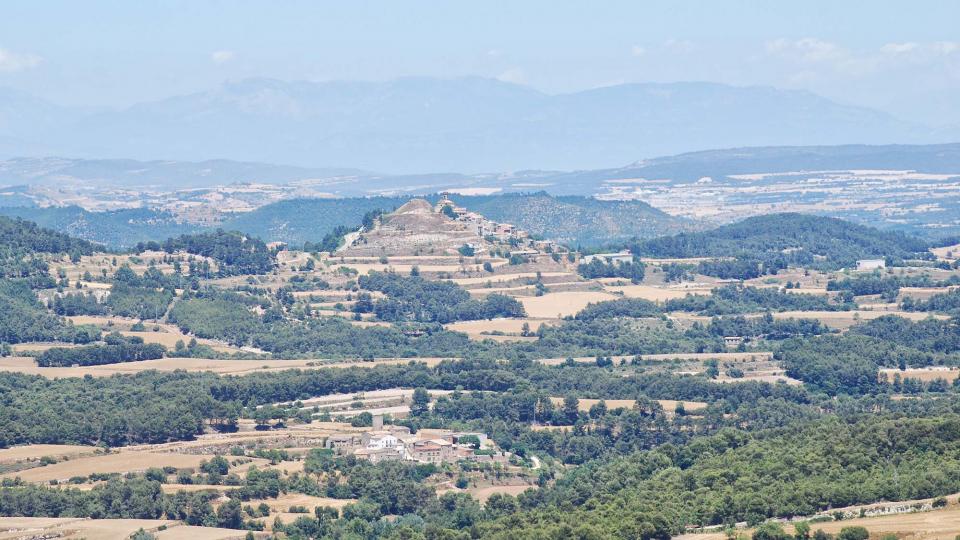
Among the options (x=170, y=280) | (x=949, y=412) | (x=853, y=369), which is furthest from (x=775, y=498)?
(x=170, y=280)

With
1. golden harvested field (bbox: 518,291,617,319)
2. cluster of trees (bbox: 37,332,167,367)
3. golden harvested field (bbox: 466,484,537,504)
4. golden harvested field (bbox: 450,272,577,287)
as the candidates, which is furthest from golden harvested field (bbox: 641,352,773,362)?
golden harvested field (bbox: 466,484,537,504)

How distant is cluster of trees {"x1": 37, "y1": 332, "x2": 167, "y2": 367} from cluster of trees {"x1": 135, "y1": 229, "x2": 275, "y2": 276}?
1519 inches

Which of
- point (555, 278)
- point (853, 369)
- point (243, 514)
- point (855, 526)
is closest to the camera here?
point (855, 526)

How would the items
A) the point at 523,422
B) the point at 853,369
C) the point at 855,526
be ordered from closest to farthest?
the point at 855,526 < the point at 523,422 < the point at 853,369

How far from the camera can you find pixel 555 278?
19375cm

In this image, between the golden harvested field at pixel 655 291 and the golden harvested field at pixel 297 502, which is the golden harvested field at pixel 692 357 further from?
the golden harvested field at pixel 297 502

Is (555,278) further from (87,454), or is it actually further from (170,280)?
(87,454)

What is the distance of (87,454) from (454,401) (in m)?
26.7

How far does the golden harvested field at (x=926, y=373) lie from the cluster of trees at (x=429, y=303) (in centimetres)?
4394

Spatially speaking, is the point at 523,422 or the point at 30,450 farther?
the point at 523,422

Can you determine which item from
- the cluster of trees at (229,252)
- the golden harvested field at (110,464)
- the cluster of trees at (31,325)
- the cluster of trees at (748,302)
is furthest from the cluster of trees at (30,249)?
the golden harvested field at (110,464)

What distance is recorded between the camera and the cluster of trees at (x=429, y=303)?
584ft

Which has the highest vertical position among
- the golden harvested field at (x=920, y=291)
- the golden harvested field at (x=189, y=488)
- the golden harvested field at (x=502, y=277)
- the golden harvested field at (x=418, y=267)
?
the golden harvested field at (x=189, y=488)

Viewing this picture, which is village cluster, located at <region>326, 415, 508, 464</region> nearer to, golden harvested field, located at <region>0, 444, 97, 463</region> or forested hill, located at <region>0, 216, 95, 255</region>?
golden harvested field, located at <region>0, 444, 97, 463</region>
